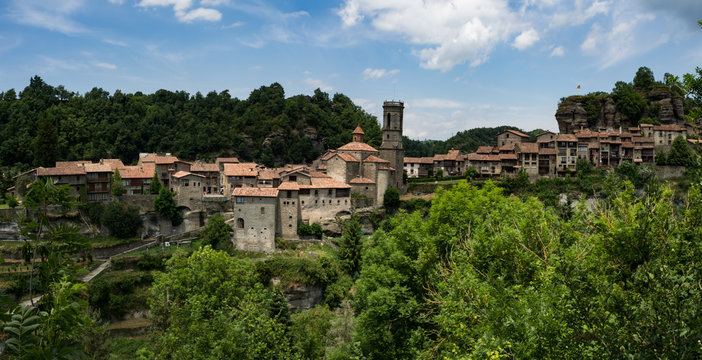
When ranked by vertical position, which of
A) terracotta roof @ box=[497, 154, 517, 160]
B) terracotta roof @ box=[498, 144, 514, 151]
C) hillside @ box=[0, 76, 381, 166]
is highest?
hillside @ box=[0, 76, 381, 166]

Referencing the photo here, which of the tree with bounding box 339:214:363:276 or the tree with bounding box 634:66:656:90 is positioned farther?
the tree with bounding box 634:66:656:90

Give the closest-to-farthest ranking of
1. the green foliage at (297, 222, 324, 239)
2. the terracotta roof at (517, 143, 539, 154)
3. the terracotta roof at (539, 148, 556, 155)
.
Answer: the green foliage at (297, 222, 324, 239), the terracotta roof at (539, 148, 556, 155), the terracotta roof at (517, 143, 539, 154)

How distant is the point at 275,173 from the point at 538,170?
32.5 m

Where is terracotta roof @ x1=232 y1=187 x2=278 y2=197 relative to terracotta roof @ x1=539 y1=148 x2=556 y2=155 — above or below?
below

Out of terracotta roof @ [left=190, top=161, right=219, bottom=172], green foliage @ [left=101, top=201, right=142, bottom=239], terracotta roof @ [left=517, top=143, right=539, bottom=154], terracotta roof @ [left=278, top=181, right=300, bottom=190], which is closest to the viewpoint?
terracotta roof @ [left=278, top=181, right=300, bottom=190]

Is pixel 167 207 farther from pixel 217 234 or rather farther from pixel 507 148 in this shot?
pixel 507 148

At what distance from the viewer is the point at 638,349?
7566mm

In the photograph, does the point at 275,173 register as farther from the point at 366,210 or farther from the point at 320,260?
the point at 320,260

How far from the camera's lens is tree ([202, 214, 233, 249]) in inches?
1770

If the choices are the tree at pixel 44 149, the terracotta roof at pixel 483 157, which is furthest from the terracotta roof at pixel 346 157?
the tree at pixel 44 149

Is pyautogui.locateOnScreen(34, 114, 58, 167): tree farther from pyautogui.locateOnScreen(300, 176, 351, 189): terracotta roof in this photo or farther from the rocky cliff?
the rocky cliff

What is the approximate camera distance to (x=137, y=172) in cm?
5331

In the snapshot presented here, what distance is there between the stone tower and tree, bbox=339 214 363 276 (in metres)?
16.3

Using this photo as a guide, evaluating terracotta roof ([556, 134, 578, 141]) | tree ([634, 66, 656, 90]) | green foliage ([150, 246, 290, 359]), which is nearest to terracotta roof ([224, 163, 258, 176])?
green foliage ([150, 246, 290, 359])
